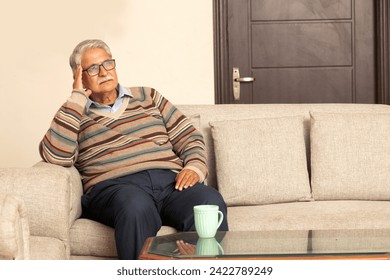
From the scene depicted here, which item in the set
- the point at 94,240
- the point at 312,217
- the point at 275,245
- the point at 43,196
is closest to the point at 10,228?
the point at 275,245

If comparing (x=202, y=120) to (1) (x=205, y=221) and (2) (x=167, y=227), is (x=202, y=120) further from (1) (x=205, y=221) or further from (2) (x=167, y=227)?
(1) (x=205, y=221)

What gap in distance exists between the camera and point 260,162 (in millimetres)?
2840

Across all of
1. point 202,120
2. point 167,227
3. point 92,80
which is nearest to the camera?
point 167,227

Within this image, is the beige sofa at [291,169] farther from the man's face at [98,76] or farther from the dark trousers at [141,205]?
the man's face at [98,76]

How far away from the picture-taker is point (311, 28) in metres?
4.37

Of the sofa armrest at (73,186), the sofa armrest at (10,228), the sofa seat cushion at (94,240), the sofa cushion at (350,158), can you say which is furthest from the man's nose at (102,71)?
the sofa armrest at (10,228)

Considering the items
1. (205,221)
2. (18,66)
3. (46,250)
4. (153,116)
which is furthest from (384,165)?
(18,66)

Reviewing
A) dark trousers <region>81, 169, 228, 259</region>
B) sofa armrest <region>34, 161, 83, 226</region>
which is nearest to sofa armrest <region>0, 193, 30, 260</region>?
dark trousers <region>81, 169, 228, 259</region>

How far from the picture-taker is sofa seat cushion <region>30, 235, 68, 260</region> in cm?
213

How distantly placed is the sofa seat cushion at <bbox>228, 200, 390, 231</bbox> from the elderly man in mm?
135

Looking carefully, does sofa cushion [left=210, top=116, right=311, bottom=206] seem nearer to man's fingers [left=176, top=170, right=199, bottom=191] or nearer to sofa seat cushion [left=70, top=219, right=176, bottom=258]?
man's fingers [left=176, top=170, right=199, bottom=191]

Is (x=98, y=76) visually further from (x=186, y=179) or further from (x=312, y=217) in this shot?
(x=312, y=217)

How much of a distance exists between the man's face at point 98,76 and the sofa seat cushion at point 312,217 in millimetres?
677

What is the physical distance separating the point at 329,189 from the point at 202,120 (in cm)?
60
